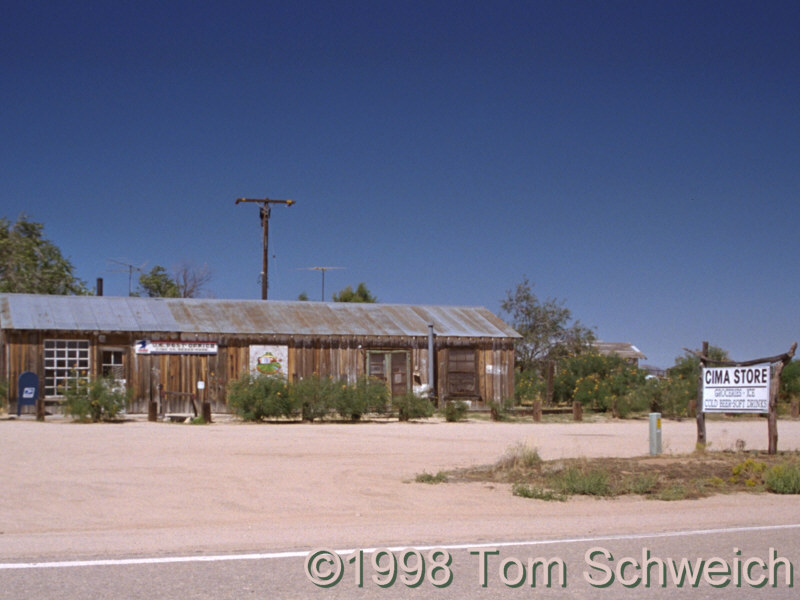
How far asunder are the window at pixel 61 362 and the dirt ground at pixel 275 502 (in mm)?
9813

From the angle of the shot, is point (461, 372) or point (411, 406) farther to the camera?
point (461, 372)

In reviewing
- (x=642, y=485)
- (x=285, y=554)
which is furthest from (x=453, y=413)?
(x=285, y=554)

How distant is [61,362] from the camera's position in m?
28.2

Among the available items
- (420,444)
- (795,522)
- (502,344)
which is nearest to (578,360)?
(502,344)

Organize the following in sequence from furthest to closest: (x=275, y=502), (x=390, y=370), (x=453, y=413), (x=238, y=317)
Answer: (x=390, y=370)
(x=238, y=317)
(x=453, y=413)
(x=275, y=502)

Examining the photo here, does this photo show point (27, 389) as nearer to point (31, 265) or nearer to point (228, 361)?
point (228, 361)

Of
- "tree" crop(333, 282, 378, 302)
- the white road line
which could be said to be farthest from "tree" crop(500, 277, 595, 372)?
the white road line

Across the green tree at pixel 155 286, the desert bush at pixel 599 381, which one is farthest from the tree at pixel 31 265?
the desert bush at pixel 599 381

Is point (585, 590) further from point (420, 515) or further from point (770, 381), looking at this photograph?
point (770, 381)

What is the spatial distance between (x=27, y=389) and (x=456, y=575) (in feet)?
77.1

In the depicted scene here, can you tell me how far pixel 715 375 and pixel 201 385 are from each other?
17828mm

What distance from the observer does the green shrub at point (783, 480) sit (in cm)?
1196

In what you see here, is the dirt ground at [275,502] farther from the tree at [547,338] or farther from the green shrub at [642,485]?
the tree at [547,338]

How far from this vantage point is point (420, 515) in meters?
9.87
